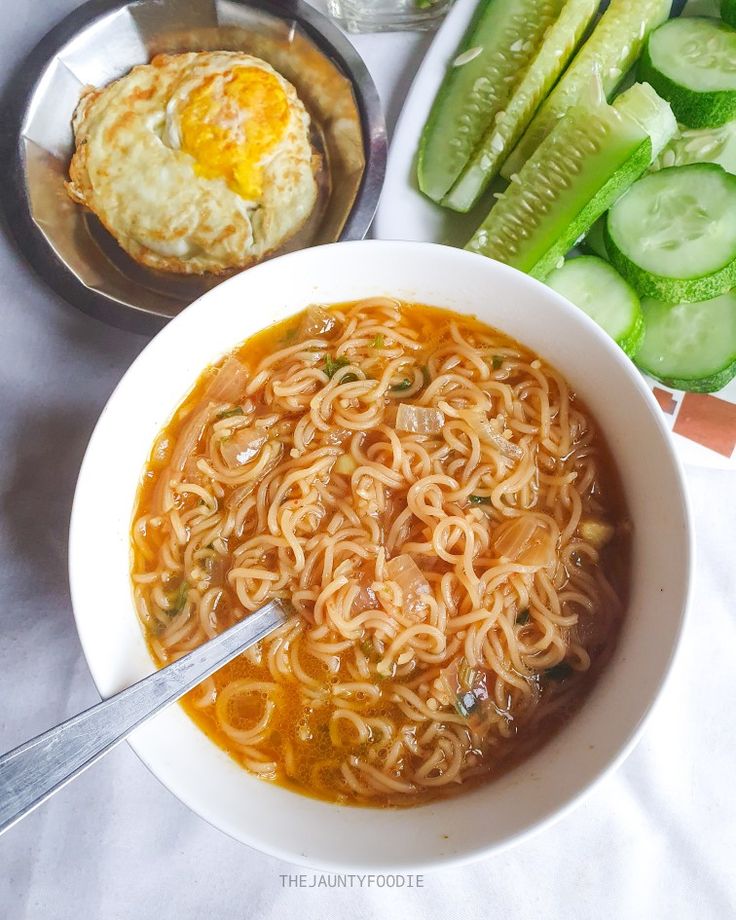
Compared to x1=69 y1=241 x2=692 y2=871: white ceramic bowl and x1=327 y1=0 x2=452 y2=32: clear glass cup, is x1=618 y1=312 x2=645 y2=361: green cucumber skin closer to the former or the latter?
x1=69 y1=241 x2=692 y2=871: white ceramic bowl

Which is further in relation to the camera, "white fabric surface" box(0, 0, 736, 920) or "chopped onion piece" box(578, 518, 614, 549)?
"white fabric surface" box(0, 0, 736, 920)

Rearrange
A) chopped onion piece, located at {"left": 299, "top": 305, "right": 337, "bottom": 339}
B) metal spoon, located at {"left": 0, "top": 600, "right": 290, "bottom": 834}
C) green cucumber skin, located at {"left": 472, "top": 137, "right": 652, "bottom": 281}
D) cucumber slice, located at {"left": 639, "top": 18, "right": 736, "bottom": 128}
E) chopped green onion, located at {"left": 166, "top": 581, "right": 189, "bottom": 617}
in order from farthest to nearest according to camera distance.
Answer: cucumber slice, located at {"left": 639, "top": 18, "right": 736, "bottom": 128} → green cucumber skin, located at {"left": 472, "top": 137, "right": 652, "bottom": 281} → chopped onion piece, located at {"left": 299, "top": 305, "right": 337, "bottom": 339} → chopped green onion, located at {"left": 166, "top": 581, "right": 189, "bottom": 617} → metal spoon, located at {"left": 0, "top": 600, "right": 290, "bottom": 834}

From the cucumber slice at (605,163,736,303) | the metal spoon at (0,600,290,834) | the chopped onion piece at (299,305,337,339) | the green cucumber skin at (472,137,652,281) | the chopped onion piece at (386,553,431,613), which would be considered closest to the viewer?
the metal spoon at (0,600,290,834)

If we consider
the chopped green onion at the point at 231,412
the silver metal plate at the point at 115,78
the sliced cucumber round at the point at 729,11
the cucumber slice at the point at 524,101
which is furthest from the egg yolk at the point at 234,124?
the sliced cucumber round at the point at 729,11

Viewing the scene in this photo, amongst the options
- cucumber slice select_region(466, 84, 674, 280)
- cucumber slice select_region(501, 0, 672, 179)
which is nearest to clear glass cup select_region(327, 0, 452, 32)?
cucumber slice select_region(501, 0, 672, 179)

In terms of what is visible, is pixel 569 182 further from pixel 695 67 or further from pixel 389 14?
pixel 389 14

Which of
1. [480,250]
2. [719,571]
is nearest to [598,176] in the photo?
[480,250]

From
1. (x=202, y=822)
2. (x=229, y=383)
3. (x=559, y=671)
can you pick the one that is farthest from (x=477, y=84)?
(x=202, y=822)
